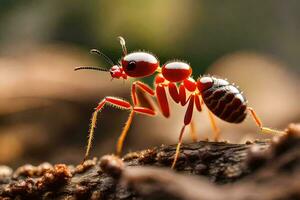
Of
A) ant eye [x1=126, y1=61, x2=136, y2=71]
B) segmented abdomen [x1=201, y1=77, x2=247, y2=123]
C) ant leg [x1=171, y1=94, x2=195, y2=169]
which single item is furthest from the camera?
ant eye [x1=126, y1=61, x2=136, y2=71]

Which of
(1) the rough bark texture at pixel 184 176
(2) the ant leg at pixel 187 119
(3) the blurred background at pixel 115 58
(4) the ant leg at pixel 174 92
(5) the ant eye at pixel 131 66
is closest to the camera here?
(1) the rough bark texture at pixel 184 176

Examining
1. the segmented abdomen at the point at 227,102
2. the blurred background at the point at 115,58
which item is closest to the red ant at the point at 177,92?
the segmented abdomen at the point at 227,102

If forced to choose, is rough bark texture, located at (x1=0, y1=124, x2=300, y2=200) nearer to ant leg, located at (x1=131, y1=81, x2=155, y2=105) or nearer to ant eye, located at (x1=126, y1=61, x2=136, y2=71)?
ant leg, located at (x1=131, y1=81, x2=155, y2=105)

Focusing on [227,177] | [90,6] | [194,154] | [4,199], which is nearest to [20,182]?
[4,199]

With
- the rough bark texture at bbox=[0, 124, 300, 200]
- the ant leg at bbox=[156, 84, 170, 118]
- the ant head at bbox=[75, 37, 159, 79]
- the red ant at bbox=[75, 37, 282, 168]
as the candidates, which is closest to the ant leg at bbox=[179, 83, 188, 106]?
the red ant at bbox=[75, 37, 282, 168]

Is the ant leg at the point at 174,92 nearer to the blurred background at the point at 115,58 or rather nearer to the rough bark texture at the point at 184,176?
the rough bark texture at the point at 184,176

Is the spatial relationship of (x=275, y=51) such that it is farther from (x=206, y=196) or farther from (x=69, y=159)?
(x=206, y=196)

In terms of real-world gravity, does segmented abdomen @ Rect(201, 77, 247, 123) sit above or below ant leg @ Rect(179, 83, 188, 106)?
below
